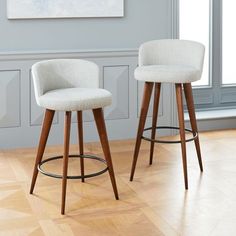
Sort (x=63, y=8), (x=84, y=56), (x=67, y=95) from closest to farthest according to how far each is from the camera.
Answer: (x=67, y=95) < (x=63, y=8) < (x=84, y=56)

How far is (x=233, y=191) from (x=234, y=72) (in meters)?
2.46

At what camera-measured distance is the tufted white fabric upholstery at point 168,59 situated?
12.6 feet

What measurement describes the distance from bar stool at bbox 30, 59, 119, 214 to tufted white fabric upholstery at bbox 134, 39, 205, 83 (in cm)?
39

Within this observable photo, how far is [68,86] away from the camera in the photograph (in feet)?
12.3

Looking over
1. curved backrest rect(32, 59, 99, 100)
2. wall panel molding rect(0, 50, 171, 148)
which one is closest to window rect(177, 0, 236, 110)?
wall panel molding rect(0, 50, 171, 148)

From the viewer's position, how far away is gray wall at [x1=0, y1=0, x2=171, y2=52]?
4809 mm

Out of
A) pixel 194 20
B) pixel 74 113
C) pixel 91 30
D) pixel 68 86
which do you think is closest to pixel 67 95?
pixel 68 86

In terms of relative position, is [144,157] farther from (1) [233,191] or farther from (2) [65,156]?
(2) [65,156]

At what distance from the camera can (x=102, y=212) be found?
135 inches

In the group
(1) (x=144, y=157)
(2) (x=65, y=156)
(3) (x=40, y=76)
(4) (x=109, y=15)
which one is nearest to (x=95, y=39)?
(4) (x=109, y=15)

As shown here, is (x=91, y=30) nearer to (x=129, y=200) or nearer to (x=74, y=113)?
(x=74, y=113)

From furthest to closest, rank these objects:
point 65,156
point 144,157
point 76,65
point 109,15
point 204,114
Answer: point 204,114
point 109,15
point 144,157
point 76,65
point 65,156

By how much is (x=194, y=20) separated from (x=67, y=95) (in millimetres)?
2673

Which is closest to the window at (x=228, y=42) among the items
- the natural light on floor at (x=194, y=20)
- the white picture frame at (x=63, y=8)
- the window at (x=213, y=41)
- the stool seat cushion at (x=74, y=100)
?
the window at (x=213, y=41)
